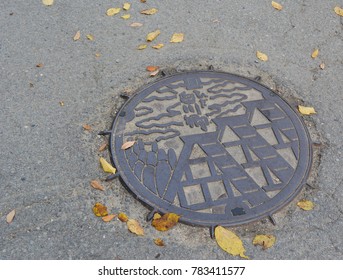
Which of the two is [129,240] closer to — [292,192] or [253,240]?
[253,240]

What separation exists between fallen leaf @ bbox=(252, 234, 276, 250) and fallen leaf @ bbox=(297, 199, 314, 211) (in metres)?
0.28

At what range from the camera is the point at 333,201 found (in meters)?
2.69

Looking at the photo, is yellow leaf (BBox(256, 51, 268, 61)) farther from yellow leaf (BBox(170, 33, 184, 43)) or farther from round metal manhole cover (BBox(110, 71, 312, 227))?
yellow leaf (BBox(170, 33, 184, 43))

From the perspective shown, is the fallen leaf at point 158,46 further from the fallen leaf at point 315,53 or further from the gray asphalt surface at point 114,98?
the fallen leaf at point 315,53

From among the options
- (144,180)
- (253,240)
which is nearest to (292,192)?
(253,240)

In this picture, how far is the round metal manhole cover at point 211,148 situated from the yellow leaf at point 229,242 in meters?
0.05

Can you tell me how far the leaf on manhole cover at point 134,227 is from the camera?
251 centimetres

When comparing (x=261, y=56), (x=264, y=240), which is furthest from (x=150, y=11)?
(x=264, y=240)

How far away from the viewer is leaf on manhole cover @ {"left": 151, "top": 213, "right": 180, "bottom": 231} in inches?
99.8

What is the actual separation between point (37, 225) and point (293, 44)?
2.39 metres

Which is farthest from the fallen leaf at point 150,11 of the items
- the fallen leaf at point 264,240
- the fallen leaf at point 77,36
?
the fallen leaf at point 264,240

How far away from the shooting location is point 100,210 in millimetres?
2598

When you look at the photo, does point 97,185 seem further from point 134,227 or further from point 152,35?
point 152,35

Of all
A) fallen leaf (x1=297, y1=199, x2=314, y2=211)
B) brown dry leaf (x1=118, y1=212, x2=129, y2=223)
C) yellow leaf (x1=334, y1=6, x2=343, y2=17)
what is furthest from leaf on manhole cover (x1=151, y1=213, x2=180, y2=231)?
yellow leaf (x1=334, y1=6, x2=343, y2=17)
